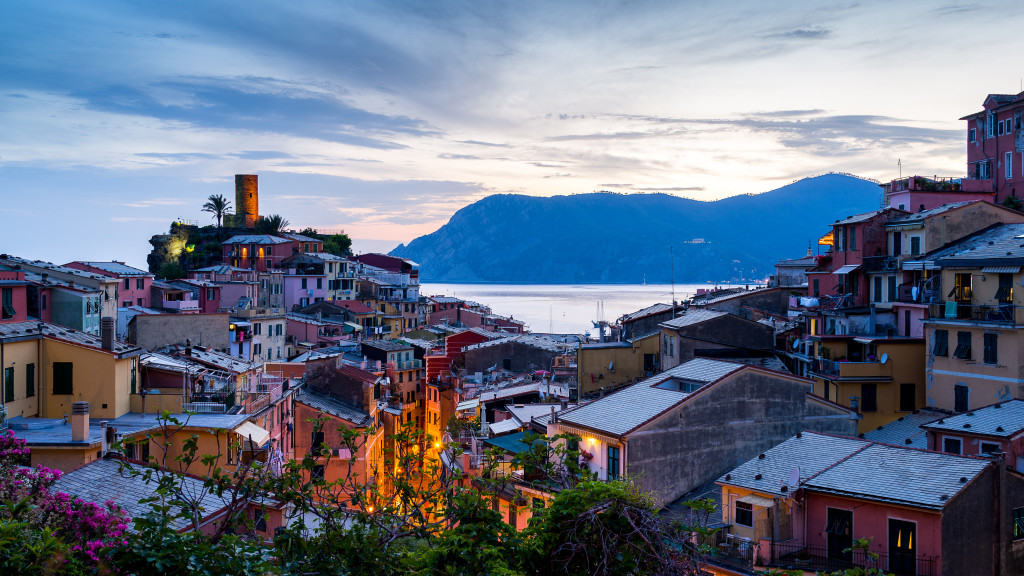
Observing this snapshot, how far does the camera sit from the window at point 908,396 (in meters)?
36.1

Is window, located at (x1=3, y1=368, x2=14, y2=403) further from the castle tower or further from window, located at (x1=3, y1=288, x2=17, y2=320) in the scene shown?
the castle tower

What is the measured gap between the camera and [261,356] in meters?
55.4

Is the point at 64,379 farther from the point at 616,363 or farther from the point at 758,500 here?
the point at 616,363

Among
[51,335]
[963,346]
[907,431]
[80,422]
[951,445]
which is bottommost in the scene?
[907,431]

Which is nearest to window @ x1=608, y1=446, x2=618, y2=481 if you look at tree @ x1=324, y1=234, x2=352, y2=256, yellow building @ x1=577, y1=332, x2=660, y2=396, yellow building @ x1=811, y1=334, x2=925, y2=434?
yellow building @ x1=811, y1=334, x2=925, y2=434

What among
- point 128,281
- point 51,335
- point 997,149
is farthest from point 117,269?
point 997,149

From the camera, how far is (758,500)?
20969 millimetres

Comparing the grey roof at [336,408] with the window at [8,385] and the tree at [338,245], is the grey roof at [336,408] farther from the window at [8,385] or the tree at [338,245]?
the tree at [338,245]

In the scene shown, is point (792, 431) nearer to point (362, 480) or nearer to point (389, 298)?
point (362, 480)

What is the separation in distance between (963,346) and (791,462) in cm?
1537

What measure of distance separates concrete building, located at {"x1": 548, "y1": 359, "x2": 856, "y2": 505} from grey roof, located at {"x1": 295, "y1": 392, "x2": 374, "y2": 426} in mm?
15092

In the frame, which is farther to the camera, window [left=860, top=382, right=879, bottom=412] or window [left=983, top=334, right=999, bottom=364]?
window [left=860, top=382, right=879, bottom=412]

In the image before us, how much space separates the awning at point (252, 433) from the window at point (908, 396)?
26.5 metres

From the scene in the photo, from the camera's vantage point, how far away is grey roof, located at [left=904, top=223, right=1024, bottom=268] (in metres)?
33.0
